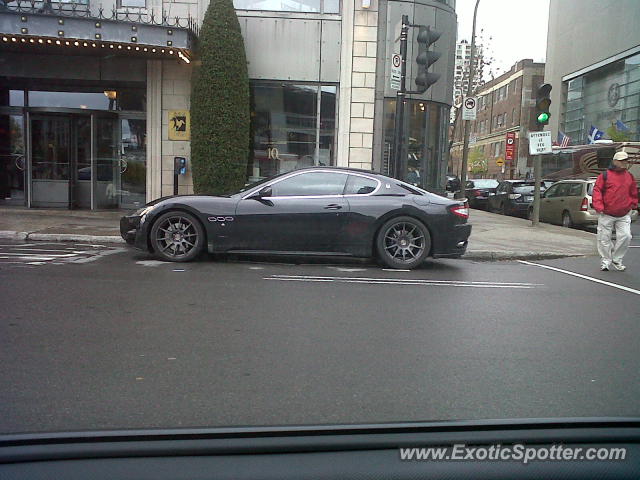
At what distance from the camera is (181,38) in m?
12.6

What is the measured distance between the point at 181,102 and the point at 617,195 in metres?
10.2

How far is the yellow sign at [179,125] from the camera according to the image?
14492 millimetres

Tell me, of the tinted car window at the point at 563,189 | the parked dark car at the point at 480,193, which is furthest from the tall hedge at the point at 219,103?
the parked dark car at the point at 480,193

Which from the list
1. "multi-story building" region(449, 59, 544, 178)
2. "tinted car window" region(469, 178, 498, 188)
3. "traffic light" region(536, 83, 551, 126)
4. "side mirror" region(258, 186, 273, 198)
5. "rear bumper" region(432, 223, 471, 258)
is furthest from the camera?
"multi-story building" region(449, 59, 544, 178)

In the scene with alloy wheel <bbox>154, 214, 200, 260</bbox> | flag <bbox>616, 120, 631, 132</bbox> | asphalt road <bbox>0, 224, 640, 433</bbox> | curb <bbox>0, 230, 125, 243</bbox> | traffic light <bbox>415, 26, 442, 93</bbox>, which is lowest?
asphalt road <bbox>0, 224, 640, 433</bbox>

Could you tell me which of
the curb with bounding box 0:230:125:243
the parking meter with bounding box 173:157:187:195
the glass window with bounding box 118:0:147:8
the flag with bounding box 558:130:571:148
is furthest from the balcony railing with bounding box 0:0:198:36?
the flag with bounding box 558:130:571:148

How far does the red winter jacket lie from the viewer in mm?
8773

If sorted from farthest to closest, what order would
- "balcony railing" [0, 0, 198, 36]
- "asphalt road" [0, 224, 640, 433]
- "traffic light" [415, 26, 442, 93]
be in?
"balcony railing" [0, 0, 198, 36] → "traffic light" [415, 26, 442, 93] → "asphalt road" [0, 224, 640, 433]

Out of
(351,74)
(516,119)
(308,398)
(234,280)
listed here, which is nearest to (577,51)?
(516,119)

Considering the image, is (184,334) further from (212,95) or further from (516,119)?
(516,119)

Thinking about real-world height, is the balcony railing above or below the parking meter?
above

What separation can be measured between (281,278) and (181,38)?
7503mm

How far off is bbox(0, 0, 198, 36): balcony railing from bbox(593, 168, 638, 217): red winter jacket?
29.9 feet

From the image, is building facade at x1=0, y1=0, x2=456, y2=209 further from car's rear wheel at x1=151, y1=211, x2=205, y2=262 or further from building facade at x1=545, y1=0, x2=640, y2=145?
building facade at x1=545, y1=0, x2=640, y2=145
